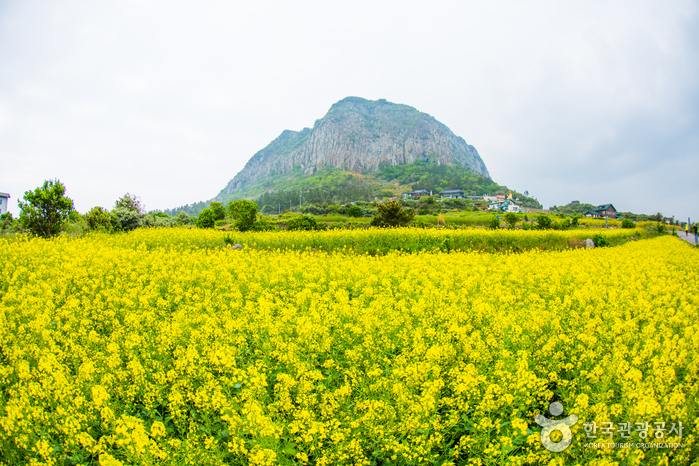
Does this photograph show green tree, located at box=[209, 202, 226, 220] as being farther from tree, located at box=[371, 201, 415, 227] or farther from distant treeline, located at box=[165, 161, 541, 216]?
distant treeline, located at box=[165, 161, 541, 216]

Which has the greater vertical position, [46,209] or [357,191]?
[357,191]

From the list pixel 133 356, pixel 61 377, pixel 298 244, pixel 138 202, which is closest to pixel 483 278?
pixel 133 356

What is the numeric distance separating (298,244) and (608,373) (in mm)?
13545

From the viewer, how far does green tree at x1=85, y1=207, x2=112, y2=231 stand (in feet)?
64.1

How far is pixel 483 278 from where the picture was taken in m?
6.93

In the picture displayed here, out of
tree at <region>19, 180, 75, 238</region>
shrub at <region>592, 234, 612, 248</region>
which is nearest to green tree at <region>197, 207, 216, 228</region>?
tree at <region>19, 180, 75, 238</region>

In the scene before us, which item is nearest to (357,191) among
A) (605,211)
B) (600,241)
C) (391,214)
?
(605,211)

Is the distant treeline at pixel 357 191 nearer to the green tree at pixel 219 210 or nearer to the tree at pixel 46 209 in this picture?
the green tree at pixel 219 210

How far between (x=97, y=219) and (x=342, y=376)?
22.5m

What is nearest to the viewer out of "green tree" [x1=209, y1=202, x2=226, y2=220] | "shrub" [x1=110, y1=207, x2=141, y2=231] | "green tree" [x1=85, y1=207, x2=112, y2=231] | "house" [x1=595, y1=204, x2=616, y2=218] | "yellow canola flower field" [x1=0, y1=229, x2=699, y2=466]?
"yellow canola flower field" [x1=0, y1=229, x2=699, y2=466]

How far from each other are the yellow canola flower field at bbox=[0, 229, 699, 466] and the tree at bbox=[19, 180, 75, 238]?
41.5ft

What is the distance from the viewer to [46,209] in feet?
52.3

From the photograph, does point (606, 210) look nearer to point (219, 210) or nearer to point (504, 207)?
point (504, 207)

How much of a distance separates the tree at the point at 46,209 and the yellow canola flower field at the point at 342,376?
12.7m
